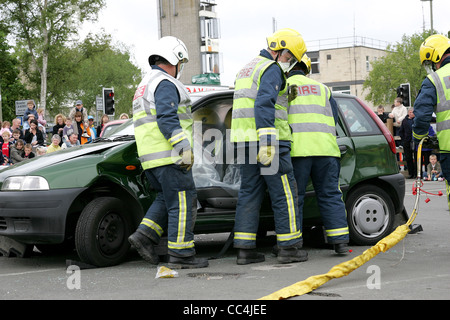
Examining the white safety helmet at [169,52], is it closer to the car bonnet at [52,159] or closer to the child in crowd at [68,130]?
the car bonnet at [52,159]

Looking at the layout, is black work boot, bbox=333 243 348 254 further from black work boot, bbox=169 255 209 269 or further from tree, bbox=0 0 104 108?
tree, bbox=0 0 104 108

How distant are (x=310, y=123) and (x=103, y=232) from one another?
2.13m

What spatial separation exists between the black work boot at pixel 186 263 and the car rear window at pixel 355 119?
2.22m

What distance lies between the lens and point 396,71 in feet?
195

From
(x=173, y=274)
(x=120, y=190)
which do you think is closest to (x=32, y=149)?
(x=120, y=190)

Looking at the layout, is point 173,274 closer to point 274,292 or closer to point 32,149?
point 274,292

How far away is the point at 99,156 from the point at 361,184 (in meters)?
2.74

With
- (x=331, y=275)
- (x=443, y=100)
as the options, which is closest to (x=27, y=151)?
(x=443, y=100)

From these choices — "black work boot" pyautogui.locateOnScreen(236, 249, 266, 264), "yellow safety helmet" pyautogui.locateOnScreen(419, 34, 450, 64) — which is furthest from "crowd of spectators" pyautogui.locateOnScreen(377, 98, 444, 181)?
"black work boot" pyautogui.locateOnScreen(236, 249, 266, 264)

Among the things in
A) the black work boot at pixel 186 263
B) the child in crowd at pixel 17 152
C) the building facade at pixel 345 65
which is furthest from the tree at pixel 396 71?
the black work boot at pixel 186 263

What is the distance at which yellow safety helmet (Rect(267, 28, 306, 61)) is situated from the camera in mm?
6391

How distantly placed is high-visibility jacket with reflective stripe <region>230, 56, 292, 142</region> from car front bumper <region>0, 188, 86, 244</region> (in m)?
1.50

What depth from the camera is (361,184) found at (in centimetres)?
725

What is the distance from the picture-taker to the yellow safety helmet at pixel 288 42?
639 cm
